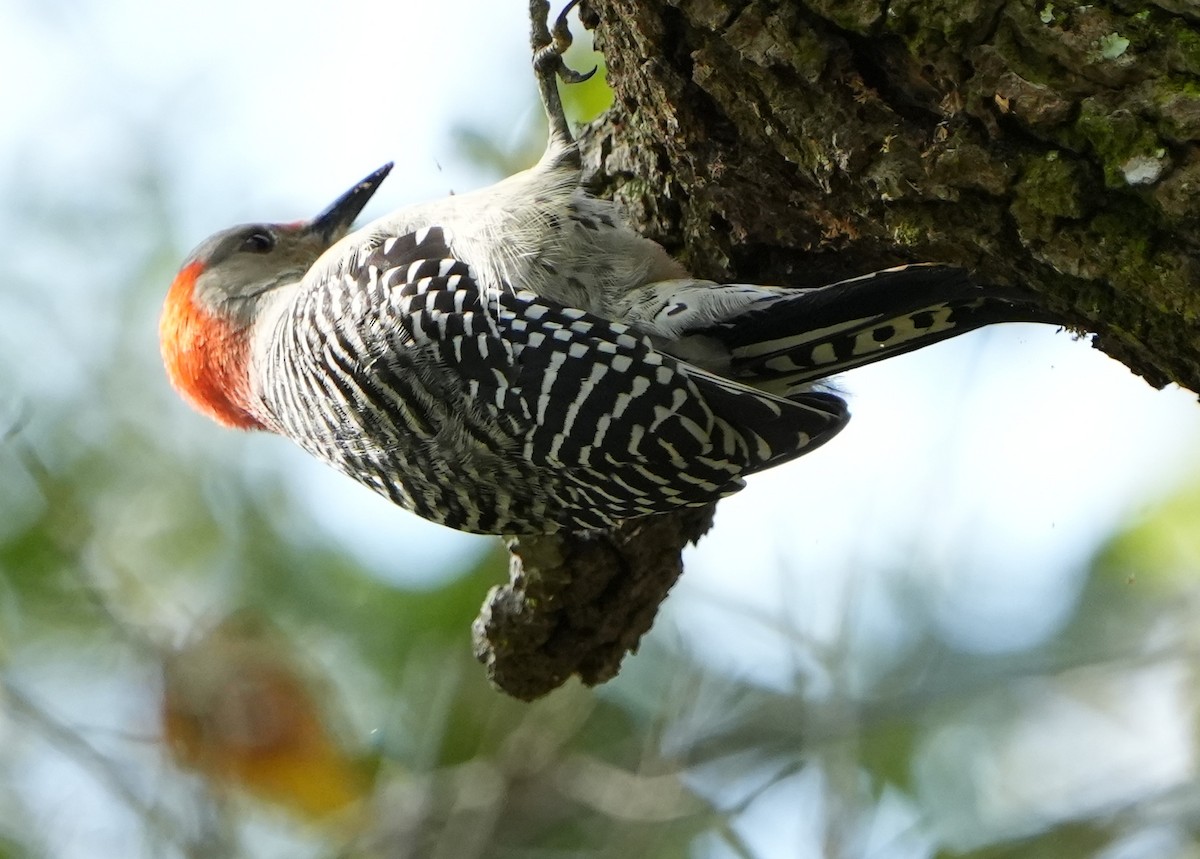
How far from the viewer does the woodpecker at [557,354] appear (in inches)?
118

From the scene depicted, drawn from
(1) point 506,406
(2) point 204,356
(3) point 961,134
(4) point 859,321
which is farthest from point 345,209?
(3) point 961,134

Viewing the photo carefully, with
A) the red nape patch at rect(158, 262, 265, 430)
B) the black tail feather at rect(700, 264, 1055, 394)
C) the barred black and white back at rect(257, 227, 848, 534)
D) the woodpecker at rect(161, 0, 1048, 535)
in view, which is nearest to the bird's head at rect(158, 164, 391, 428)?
the red nape patch at rect(158, 262, 265, 430)

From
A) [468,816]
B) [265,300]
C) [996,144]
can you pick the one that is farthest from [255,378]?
[996,144]

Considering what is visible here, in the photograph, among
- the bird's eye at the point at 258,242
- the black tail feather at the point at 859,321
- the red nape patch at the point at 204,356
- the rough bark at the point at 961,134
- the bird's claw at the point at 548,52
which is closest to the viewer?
the rough bark at the point at 961,134

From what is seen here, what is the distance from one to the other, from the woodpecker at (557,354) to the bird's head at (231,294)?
0.49 m

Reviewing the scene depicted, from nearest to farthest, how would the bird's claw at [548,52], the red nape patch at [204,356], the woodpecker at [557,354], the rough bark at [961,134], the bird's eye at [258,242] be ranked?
the rough bark at [961,134] < the woodpecker at [557,354] < the bird's claw at [548,52] < the red nape patch at [204,356] < the bird's eye at [258,242]

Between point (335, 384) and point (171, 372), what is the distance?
4.71 feet

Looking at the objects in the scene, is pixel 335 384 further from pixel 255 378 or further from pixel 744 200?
pixel 744 200

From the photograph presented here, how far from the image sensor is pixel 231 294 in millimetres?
4559

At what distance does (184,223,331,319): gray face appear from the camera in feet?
15.0

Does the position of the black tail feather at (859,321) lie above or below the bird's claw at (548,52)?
below

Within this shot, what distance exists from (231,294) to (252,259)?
185mm

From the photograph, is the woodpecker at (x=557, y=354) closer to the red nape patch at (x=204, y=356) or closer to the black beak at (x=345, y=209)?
the red nape patch at (x=204, y=356)

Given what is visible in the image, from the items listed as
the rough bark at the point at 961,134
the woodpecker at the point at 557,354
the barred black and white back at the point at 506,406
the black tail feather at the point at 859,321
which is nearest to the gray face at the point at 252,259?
the woodpecker at the point at 557,354
